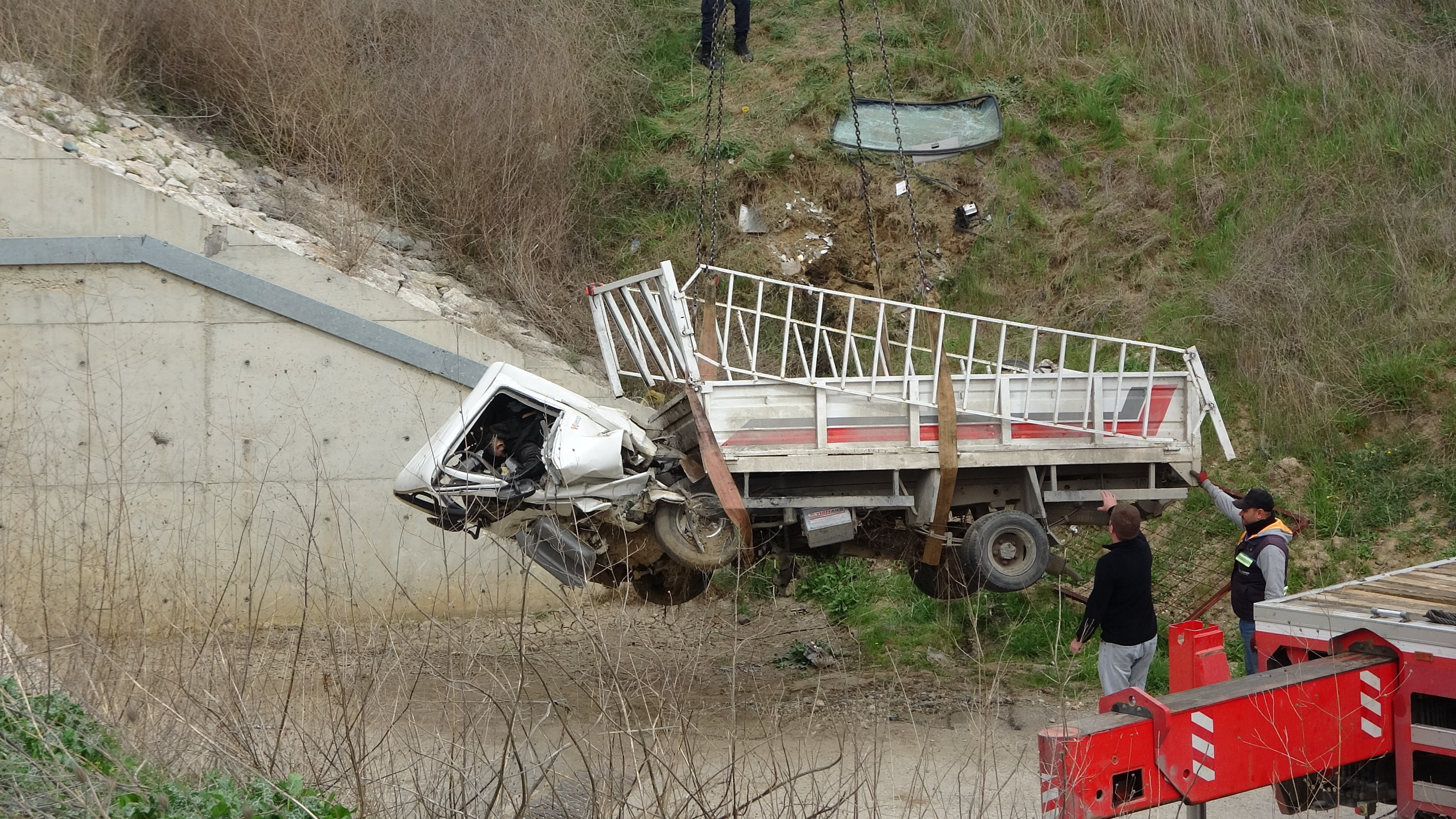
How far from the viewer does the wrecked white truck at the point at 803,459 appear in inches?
307

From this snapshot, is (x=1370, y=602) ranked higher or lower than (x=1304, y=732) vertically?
higher

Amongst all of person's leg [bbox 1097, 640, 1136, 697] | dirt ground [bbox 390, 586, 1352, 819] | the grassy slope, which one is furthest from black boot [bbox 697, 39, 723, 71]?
person's leg [bbox 1097, 640, 1136, 697]

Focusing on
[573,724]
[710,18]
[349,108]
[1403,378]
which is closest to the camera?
[573,724]

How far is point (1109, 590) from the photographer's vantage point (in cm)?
718

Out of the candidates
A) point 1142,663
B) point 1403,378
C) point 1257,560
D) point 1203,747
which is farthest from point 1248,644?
point 1403,378

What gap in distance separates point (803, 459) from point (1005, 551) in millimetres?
1720

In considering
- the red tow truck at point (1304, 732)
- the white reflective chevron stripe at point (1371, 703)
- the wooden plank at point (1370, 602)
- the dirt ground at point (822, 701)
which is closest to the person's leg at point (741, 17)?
the dirt ground at point (822, 701)

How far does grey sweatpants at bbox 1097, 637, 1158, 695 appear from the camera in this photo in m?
7.27

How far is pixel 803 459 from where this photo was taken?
26.1 feet

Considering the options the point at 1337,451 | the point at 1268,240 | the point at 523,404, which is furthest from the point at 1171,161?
the point at 523,404

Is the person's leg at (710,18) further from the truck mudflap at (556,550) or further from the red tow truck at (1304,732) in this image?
the red tow truck at (1304,732)

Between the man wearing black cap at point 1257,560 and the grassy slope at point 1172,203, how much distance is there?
90.2 inches

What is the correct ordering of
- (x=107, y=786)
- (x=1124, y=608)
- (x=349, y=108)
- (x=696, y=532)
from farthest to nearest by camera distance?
(x=349, y=108) < (x=696, y=532) < (x=1124, y=608) < (x=107, y=786)

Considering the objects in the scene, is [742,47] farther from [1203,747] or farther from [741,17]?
[1203,747]
